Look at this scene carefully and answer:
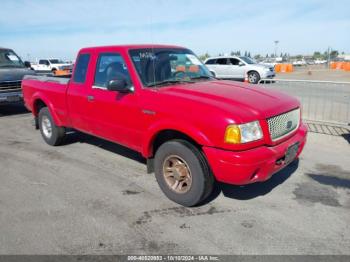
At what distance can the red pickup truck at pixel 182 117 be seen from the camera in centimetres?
338

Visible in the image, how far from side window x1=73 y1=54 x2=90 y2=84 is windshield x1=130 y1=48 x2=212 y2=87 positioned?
1071 millimetres

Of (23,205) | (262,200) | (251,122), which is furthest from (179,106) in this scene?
(23,205)

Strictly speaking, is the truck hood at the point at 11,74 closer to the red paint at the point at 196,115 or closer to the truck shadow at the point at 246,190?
the red paint at the point at 196,115

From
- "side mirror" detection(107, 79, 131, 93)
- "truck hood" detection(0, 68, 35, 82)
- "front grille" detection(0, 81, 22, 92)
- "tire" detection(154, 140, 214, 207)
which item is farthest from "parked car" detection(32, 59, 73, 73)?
"tire" detection(154, 140, 214, 207)

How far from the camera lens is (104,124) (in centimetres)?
480

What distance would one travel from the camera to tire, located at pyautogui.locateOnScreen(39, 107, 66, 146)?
20.3ft

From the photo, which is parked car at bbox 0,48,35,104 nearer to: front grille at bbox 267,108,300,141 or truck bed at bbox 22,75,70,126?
truck bed at bbox 22,75,70,126

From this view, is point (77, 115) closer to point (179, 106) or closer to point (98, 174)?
point (98, 174)

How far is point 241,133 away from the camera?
130 inches

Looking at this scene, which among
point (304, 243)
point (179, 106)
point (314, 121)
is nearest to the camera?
point (304, 243)

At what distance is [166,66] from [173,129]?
128 centimetres

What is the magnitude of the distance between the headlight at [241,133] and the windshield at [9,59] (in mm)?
9919

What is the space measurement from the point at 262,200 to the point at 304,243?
954 millimetres

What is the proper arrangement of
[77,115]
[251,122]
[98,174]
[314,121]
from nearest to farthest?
[251,122] < [98,174] < [77,115] < [314,121]
